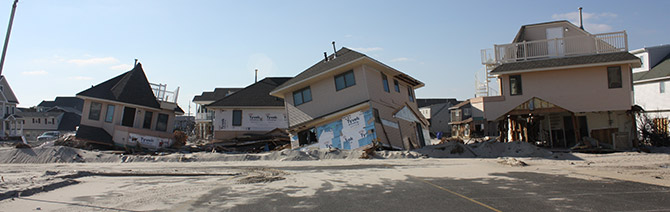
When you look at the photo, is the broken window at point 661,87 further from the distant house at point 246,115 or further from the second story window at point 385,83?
the distant house at point 246,115

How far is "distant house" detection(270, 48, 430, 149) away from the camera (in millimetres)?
23891

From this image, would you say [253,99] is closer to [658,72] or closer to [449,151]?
[449,151]

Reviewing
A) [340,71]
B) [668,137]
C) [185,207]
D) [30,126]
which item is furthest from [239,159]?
[30,126]

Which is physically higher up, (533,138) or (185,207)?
(533,138)

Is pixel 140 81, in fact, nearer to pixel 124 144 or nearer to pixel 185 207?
pixel 124 144

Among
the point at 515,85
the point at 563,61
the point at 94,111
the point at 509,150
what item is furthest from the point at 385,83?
the point at 94,111

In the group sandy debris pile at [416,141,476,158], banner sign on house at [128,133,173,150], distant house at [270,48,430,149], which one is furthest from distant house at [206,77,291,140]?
sandy debris pile at [416,141,476,158]

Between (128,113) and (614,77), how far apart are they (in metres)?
31.1

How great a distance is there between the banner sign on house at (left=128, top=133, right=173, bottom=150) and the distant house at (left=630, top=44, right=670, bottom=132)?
37.7 metres

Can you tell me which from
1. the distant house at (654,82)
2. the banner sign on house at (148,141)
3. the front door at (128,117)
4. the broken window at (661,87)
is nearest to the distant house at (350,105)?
the banner sign on house at (148,141)

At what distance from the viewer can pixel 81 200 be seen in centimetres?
971

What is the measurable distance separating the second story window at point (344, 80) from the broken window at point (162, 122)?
1653cm

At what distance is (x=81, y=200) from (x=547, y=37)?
90.2 feet

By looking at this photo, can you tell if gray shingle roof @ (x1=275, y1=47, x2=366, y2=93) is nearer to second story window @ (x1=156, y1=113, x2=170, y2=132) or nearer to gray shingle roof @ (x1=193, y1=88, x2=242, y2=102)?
second story window @ (x1=156, y1=113, x2=170, y2=132)
